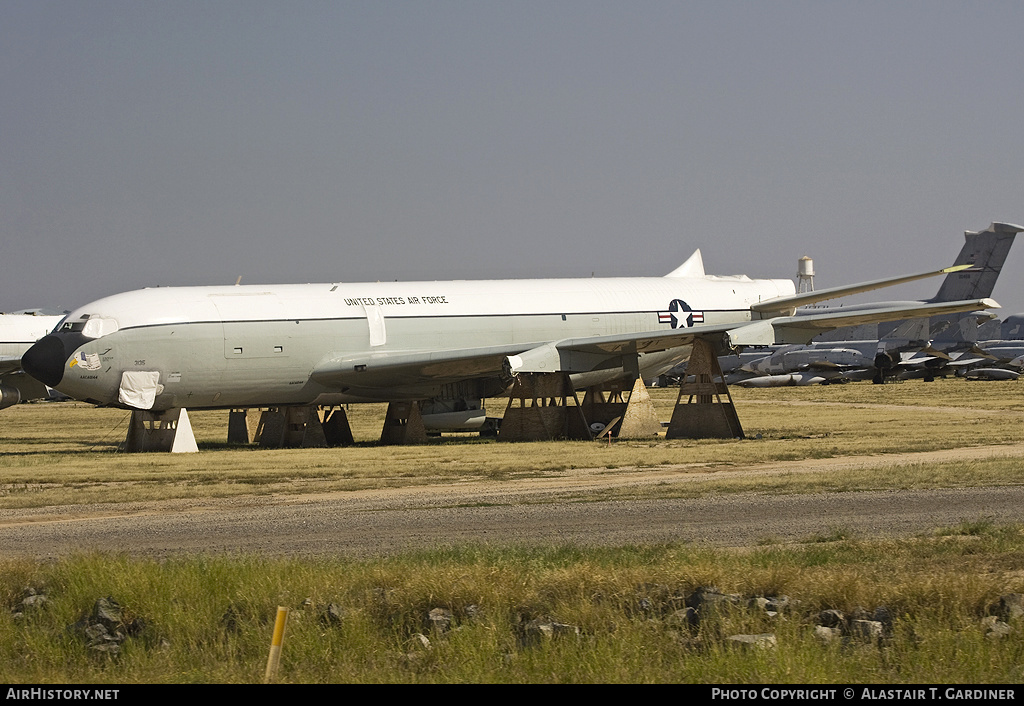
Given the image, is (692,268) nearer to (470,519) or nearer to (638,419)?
(638,419)

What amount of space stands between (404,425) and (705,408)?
847cm

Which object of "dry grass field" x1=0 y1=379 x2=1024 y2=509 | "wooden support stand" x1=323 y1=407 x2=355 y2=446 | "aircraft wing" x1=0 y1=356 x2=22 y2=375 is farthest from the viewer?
"aircraft wing" x1=0 y1=356 x2=22 y2=375

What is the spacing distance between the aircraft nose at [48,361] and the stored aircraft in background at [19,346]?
10669mm

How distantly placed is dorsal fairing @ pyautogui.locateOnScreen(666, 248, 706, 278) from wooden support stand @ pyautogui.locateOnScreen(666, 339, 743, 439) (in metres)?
9.57

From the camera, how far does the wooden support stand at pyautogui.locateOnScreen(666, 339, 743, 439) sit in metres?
30.5

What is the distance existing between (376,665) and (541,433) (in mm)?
22932

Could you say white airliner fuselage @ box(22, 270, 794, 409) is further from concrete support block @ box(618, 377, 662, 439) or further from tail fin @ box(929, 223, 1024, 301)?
tail fin @ box(929, 223, 1024, 301)

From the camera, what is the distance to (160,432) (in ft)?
102

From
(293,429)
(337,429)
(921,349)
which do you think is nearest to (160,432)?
(293,429)

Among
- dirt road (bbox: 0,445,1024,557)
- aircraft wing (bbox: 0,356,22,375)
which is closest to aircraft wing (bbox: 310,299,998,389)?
dirt road (bbox: 0,445,1024,557)

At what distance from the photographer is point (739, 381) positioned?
74312 mm
